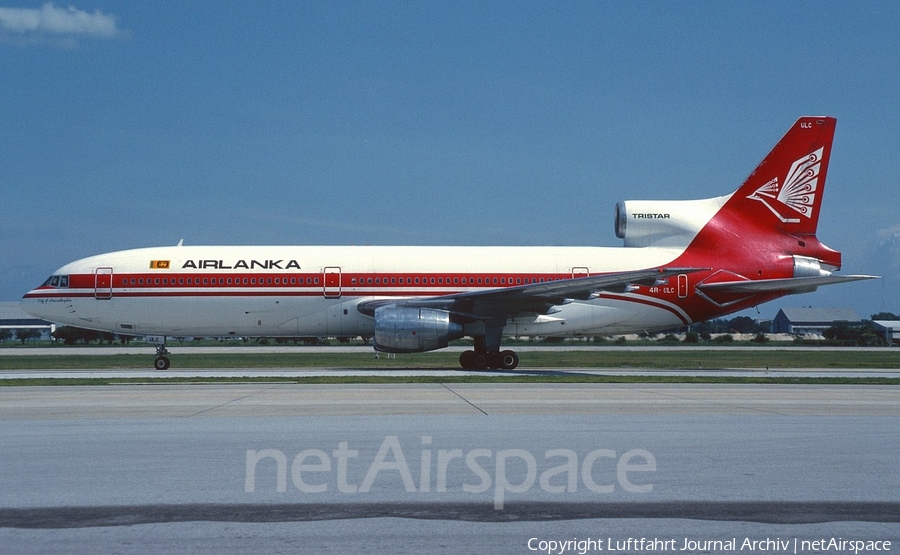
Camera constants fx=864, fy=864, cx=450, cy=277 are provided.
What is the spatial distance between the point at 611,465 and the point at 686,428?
10.9ft

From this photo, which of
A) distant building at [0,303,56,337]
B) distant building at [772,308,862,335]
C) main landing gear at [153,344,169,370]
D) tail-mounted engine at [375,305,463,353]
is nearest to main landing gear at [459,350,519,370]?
tail-mounted engine at [375,305,463,353]

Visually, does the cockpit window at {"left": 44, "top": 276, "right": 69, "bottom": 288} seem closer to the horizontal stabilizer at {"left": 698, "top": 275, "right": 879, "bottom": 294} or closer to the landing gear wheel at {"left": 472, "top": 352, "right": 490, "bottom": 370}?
the landing gear wheel at {"left": 472, "top": 352, "right": 490, "bottom": 370}

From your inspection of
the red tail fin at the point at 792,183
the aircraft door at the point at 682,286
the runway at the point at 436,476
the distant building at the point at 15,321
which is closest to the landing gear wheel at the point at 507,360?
the aircraft door at the point at 682,286

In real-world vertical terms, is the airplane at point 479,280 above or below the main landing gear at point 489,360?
above

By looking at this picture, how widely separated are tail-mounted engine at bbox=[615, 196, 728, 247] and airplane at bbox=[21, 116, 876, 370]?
82 mm

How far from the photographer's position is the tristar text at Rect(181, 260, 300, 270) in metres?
29.1

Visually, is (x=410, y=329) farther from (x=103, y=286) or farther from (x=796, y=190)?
(x=796, y=190)

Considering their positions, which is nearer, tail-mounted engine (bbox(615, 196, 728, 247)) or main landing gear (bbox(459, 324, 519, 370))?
main landing gear (bbox(459, 324, 519, 370))

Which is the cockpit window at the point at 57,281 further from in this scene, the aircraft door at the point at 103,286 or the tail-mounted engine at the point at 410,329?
the tail-mounted engine at the point at 410,329

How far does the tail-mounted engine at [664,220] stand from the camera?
31109 millimetres

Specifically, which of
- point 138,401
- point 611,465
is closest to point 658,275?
point 138,401

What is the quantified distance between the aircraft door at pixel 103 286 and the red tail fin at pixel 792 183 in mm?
21593

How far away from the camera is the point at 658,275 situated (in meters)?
25.7

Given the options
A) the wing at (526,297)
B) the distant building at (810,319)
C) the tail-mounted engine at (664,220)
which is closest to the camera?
the wing at (526,297)
